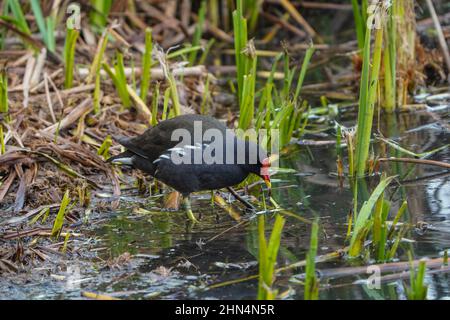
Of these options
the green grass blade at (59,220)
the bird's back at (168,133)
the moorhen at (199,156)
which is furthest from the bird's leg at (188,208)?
the green grass blade at (59,220)

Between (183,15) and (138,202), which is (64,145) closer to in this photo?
(138,202)

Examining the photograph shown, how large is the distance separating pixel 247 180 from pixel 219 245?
107 centimetres

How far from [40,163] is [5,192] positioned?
1.32 ft

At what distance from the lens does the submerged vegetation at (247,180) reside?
3928mm

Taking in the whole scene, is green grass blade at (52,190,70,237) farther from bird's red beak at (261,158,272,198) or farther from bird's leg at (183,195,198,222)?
bird's red beak at (261,158,272,198)

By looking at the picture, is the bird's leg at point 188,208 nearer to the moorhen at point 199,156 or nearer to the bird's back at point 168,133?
the moorhen at point 199,156

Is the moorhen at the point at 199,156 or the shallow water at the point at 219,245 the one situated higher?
the moorhen at the point at 199,156

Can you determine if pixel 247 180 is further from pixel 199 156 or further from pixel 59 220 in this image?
pixel 59 220

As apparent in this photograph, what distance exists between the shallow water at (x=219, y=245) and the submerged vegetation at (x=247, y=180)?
15 mm

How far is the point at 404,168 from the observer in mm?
5395

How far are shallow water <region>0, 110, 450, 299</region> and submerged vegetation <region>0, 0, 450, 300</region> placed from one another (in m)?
0.02
